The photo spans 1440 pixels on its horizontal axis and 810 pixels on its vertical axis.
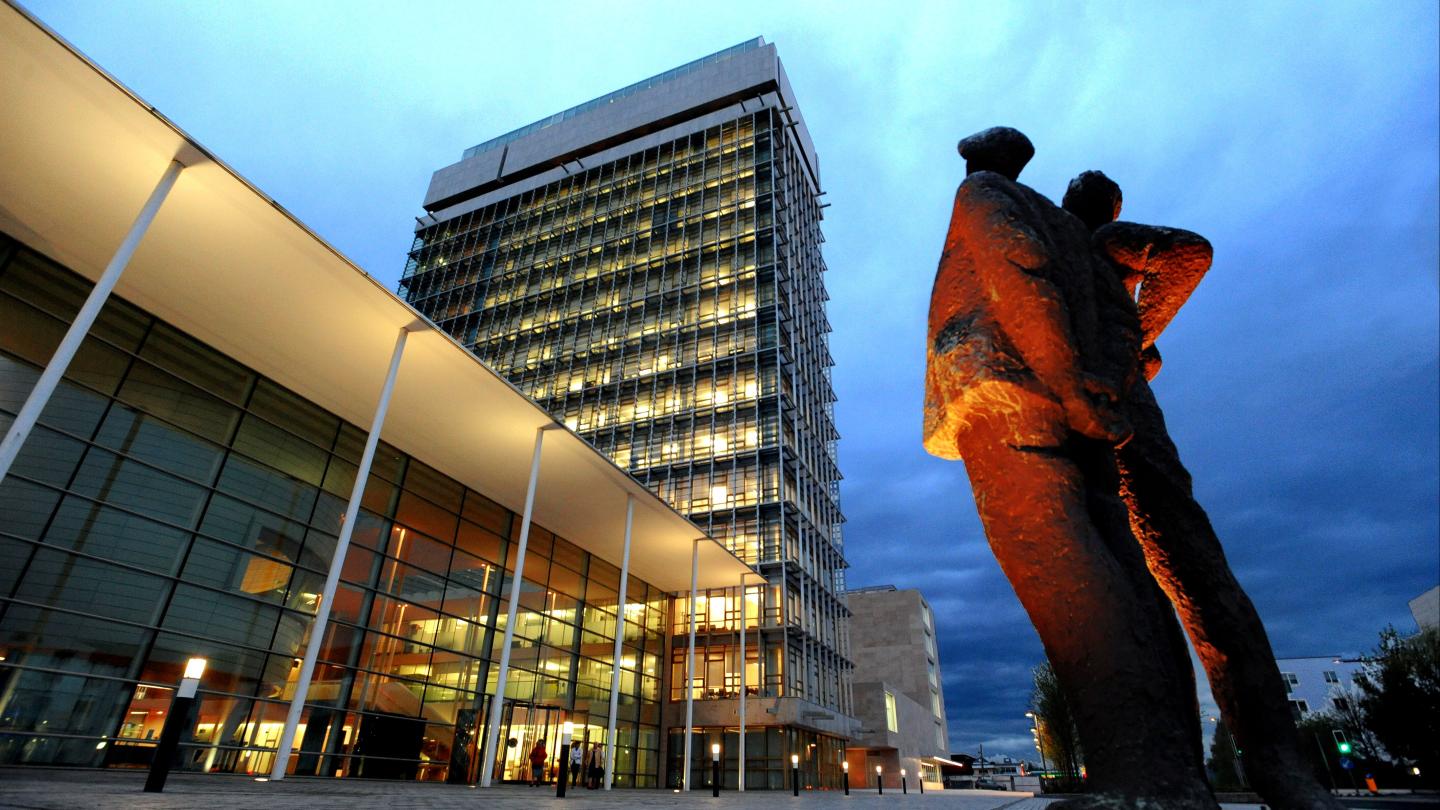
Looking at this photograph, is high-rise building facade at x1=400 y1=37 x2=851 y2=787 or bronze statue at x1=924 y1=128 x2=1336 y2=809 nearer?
bronze statue at x1=924 y1=128 x2=1336 y2=809

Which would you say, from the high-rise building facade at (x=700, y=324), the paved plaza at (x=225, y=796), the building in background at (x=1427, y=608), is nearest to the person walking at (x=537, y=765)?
the paved plaza at (x=225, y=796)

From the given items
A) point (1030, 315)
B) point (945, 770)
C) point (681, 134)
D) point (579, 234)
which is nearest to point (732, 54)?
point (681, 134)

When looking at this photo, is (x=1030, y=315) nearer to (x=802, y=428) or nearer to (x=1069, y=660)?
(x=1069, y=660)

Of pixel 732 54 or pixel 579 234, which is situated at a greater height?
pixel 732 54

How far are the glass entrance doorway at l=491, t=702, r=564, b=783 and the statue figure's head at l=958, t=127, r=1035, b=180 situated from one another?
22.0m

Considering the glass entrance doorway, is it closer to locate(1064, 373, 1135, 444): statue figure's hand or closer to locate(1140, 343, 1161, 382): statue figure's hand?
locate(1140, 343, 1161, 382): statue figure's hand

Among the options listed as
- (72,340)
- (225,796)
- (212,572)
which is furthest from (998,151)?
(212,572)

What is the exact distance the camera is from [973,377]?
3066 millimetres

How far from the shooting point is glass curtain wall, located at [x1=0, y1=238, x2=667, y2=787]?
40.8 feet

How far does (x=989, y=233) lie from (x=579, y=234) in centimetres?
4818

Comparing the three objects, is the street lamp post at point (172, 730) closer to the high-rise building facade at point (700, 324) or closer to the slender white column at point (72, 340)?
the slender white column at point (72, 340)

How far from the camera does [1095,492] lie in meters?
2.98

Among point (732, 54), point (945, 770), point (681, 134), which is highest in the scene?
point (732, 54)

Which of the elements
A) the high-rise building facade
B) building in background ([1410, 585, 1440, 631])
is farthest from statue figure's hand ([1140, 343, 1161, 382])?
building in background ([1410, 585, 1440, 631])
